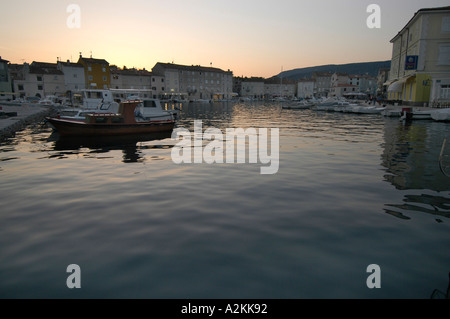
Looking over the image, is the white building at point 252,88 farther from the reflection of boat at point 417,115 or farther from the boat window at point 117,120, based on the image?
the boat window at point 117,120

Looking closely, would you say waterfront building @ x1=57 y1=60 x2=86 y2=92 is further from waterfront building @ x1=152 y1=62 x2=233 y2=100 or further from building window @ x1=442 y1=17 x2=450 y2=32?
building window @ x1=442 y1=17 x2=450 y2=32

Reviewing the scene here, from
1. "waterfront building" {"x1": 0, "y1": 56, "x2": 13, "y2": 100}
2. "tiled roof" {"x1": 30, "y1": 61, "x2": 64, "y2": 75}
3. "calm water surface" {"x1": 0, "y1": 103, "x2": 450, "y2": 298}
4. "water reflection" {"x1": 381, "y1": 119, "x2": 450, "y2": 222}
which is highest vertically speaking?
"tiled roof" {"x1": 30, "y1": 61, "x2": 64, "y2": 75}

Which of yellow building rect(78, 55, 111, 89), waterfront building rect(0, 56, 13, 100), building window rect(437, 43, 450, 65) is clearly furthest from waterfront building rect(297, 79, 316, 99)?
waterfront building rect(0, 56, 13, 100)

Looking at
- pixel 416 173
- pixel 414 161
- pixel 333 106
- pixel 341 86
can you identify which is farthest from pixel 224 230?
pixel 341 86

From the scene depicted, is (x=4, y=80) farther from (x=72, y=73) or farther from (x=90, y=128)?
(x=90, y=128)

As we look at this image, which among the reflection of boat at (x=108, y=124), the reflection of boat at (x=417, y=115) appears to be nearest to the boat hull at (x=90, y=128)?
the reflection of boat at (x=108, y=124)

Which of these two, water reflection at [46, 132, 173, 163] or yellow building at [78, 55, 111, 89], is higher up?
yellow building at [78, 55, 111, 89]

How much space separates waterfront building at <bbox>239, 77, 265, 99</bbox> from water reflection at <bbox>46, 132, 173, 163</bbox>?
12503 centimetres

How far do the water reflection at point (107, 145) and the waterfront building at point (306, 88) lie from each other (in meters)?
127

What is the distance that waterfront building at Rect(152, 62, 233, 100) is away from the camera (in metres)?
97.3

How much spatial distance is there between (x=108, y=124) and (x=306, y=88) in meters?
135

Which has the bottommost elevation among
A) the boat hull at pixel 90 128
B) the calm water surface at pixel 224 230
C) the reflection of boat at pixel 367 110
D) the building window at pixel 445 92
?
the calm water surface at pixel 224 230

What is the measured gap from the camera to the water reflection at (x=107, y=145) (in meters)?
13.2
